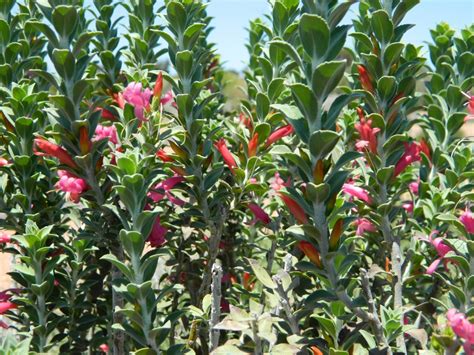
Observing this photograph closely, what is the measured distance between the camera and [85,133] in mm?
1918

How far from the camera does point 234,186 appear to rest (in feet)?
7.26

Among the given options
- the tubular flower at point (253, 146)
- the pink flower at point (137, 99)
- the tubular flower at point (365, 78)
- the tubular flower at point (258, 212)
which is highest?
the tubular flower at point (365, 78)

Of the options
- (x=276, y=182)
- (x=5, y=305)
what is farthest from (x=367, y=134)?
(x=5, y=305)

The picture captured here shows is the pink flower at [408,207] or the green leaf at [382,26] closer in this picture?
the green leaf at [382,26]

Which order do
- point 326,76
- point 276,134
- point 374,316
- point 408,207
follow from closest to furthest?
point 326,76
point 374,316
point 276,134
point 408,207

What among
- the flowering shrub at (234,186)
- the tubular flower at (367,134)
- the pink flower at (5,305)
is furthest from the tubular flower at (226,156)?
the pink flower at (5,305)

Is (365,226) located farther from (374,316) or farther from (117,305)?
(117,305)

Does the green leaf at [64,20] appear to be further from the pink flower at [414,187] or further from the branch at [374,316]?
the pink flower at [414,187]

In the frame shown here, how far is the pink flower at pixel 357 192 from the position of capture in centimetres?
210

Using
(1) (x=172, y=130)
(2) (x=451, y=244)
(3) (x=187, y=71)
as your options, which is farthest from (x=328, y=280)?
(3) (x=187, y=71)

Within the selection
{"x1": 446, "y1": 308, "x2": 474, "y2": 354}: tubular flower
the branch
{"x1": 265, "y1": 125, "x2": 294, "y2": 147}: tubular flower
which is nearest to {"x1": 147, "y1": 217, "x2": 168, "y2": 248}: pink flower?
{"x1": 265, "y1": 125, "x2": 294, "y2": 147}: tubular flower

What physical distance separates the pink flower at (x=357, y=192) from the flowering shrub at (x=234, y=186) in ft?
0.03

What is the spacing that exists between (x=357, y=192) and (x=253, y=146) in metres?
0.43

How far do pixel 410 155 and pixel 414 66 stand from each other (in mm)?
377
